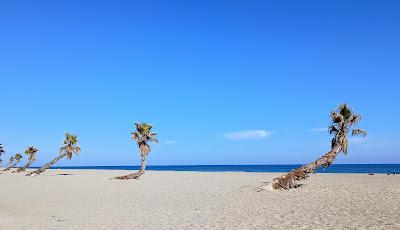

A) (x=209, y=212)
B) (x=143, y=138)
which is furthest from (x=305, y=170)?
(x=143, y=138)

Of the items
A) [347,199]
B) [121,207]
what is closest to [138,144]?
[121,207]

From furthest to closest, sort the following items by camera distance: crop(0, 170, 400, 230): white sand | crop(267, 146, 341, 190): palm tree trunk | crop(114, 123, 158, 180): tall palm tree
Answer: crop(114, 123, 158, 180): tall palm tree < crop(267, 146, 341, 190): palm tree trunk < crop(0, 170, 400, 230): white sand

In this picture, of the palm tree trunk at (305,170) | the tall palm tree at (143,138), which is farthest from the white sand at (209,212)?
the tall palm tree at (143,138)

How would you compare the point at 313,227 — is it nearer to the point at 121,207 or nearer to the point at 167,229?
the point at 167,229

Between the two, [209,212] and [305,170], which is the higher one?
[305,170]

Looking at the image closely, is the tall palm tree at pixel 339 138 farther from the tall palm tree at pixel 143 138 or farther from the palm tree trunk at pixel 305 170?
the tall palm tree at pixel 143 138

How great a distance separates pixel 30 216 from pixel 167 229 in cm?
850

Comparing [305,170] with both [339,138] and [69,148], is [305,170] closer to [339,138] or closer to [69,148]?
[339,138]

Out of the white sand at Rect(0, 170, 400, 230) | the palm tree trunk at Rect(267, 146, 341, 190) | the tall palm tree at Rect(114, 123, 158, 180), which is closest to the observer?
the white sand at Rect(0, 170, 400, 230)

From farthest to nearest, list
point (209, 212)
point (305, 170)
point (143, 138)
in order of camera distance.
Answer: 1. point (143, 138)
2. point (305, 170)
3. point (209, 212)

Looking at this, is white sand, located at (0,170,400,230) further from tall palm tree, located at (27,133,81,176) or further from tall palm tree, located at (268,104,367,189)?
tall palm tree, located at (27,133,81,176)

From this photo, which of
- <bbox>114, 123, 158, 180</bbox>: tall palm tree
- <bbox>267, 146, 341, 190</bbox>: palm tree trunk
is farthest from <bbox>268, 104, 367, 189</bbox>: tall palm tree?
<bbox>114, 123, 158, 180</bbox>: tall palm tree

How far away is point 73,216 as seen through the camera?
63.7 ft

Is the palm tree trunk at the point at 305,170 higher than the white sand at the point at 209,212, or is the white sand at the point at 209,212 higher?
the palm tree trunk at the point at 305,170
